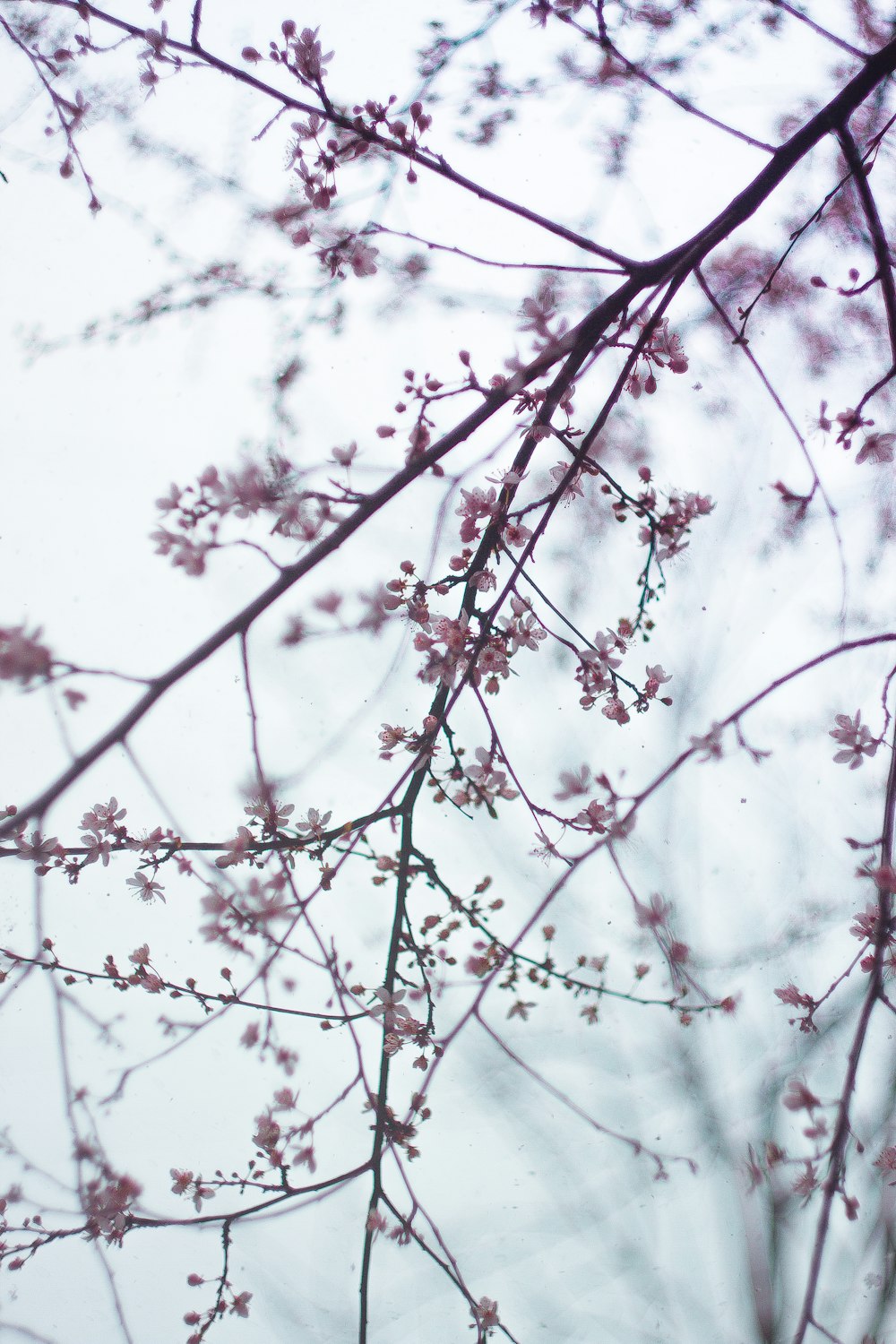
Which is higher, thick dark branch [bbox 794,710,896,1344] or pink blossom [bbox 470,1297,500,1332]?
thick dark branch [bbox 794,710,896,1344]

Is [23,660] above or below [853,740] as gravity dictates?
above

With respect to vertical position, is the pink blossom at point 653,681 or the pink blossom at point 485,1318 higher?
the pink blossom at point 653,681

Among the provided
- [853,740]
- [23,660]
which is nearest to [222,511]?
[23,660]

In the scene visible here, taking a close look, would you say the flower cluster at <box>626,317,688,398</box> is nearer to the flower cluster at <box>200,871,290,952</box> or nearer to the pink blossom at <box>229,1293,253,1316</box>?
the flower cluster at <box>200,871,290,952</box>

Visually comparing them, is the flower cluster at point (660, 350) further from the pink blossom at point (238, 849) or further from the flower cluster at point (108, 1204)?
the flower cluster at point (108, 1204)

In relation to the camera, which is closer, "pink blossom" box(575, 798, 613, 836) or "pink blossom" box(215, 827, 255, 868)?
"pink blossom" box(215, 827, 255, 868)

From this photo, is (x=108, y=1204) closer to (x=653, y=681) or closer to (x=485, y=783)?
(x=485, y=783)

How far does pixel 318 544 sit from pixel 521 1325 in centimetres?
169

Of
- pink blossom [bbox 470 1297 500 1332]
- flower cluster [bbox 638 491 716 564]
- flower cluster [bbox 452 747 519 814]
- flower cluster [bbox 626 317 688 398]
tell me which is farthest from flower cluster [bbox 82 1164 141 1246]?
flower cluster [bbox 626 317 688 398]

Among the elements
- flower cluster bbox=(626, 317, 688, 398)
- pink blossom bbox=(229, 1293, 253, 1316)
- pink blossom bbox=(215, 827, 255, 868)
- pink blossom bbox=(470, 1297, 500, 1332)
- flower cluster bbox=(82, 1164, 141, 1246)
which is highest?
flower cluster bbox=(626, 317, 688, 398)

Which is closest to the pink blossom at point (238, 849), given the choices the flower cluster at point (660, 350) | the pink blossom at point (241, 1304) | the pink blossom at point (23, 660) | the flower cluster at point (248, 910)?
the flower cluster at point (248, 910)

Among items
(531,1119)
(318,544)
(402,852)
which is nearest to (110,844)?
(402,852)

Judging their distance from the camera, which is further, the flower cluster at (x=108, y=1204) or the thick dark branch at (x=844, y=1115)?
the flower cluster at (x=108, y=1204)

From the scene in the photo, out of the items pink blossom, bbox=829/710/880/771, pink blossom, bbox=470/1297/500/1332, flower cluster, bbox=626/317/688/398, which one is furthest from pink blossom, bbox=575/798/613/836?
pink blossom, bbox=470/1297/500/1332
